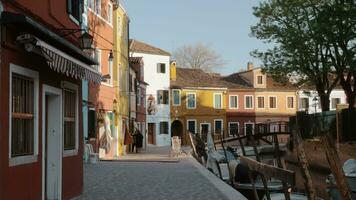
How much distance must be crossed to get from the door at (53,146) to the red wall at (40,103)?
371 mm

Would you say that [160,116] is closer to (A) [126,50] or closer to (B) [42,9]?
(A) [126,50]

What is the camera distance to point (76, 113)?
46.0ft

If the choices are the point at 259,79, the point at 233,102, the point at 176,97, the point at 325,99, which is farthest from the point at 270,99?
the point at 325,99

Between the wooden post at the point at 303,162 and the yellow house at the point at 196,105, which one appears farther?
the yellow house at the point at 196,105

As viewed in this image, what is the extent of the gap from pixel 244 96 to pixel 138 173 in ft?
183

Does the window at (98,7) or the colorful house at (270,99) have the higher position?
the window at (98,7)

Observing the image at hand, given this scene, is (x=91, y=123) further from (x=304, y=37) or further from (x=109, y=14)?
(x=304, y=37)

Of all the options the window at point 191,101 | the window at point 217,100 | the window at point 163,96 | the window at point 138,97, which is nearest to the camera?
the window at point 138,97

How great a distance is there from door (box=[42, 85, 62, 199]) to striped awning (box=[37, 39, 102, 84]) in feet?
3.05

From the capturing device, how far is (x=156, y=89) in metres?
68.3

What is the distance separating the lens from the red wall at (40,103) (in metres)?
9.00

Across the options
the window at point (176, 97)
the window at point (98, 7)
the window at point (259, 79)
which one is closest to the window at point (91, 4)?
the window at point (98, 7)

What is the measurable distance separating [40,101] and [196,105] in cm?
6275

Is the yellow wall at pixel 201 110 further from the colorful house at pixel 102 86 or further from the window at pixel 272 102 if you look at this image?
the colorful house at pixel 102 86
